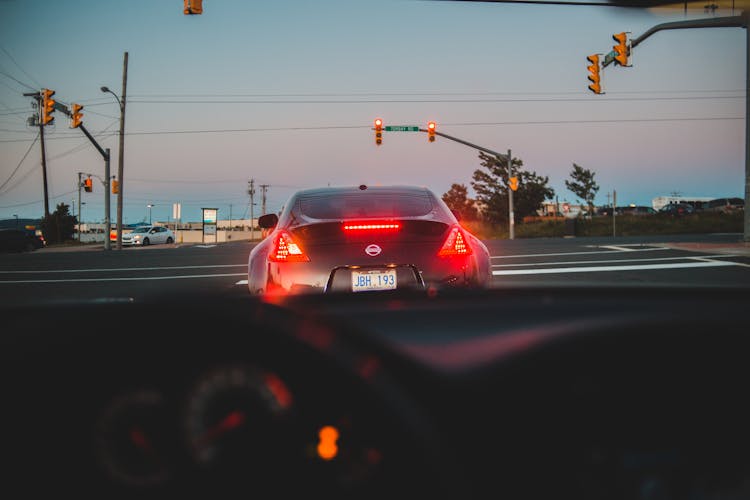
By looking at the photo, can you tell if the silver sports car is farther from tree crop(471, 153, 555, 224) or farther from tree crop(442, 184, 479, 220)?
tree crop(442, 184, 479, 220)

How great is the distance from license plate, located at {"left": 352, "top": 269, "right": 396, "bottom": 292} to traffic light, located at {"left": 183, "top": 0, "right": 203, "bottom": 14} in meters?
13.2

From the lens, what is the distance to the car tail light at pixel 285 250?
189 inches

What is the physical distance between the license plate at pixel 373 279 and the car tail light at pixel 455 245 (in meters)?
0.48

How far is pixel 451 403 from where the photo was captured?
4.13 ft

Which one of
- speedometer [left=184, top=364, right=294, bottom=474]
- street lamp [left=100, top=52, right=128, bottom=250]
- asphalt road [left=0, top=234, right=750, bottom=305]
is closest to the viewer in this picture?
speedometer [left=184, top=364, right=294, bottom=474]

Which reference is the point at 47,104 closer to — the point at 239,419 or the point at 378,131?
the point at 378,131

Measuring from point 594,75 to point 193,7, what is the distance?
537 inches

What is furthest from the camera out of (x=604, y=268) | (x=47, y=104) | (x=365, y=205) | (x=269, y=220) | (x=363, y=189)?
(x=47, y=104)

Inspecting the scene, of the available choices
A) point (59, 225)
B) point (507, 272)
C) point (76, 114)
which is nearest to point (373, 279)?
point (507, 272)

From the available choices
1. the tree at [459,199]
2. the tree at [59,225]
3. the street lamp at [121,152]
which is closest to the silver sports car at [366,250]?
the street lamp at [121,152]

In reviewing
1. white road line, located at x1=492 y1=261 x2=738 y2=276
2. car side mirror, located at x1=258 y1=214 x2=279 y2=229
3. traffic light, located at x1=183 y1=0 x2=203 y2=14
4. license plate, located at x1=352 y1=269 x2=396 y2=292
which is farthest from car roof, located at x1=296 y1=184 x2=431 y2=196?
traffic light, located at x1=183 y1=0 x2=203 y2=14

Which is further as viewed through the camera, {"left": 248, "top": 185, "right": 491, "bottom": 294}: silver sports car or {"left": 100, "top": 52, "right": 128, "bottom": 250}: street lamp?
{"left": 100, "top": 52, "right": 128, "bottom": 250}: street lamp

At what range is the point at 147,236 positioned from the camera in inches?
2077

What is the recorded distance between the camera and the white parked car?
168ft
